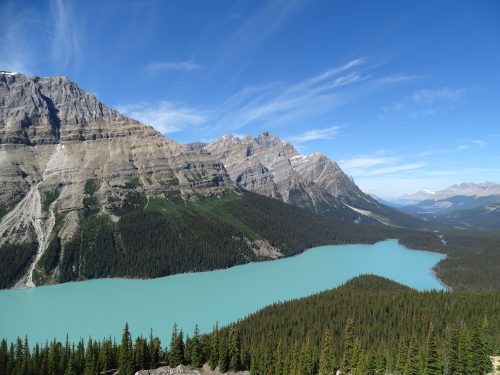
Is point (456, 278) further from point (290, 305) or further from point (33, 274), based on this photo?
point (33, 274)

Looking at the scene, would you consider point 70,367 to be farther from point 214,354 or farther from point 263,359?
point 263,359

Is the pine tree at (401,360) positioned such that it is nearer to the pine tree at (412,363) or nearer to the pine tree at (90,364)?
the pine tree at (412,363)

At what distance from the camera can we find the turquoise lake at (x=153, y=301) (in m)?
107

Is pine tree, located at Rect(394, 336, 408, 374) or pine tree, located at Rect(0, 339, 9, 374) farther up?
pine tree, located at Rect(0, 339, 9, 374)

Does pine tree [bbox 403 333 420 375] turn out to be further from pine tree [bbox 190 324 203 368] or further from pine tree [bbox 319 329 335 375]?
pine tree [bbox 190 324 203 368]

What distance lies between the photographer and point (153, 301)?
133750 millimetres

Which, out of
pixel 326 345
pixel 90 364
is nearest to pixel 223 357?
pixel 326 345

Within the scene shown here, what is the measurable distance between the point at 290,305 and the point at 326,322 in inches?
636

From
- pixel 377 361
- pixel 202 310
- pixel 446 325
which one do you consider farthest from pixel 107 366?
pixel 446 325

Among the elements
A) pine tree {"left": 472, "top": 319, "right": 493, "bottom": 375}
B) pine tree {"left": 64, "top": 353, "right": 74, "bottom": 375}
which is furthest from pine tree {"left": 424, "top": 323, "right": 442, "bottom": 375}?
pine tree {"left": 64, "top": 353, "right": 74, "bottom": 375}

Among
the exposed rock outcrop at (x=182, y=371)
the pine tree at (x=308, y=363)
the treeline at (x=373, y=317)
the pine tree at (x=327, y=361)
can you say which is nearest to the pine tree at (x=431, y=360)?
the pine tree at (x=327, y=361)

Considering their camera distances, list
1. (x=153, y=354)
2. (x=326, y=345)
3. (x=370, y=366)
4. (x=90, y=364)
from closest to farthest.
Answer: (x=370, y=366) → (x=90, y=364) → (x=153, y=354) → (x=326, y=345)

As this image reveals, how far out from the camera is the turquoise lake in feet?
350

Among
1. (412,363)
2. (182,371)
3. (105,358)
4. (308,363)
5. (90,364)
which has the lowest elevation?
(182,371)
